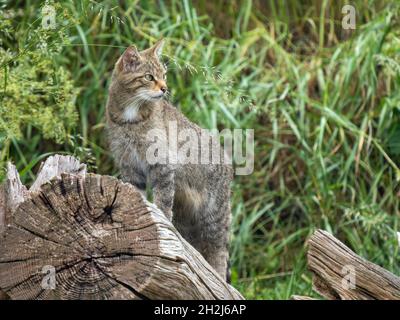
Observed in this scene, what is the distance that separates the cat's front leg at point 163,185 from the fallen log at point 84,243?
145cm

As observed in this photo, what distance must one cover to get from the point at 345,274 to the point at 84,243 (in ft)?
3.86

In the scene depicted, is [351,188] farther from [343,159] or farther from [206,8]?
[206,8]

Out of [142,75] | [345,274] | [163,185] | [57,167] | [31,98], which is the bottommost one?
[345,274]

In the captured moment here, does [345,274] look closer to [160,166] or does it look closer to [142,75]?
[160,166]

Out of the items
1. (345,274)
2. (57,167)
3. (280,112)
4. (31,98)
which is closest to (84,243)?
(57,167)

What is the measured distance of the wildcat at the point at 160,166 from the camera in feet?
15.3

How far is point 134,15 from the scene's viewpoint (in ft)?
23.4

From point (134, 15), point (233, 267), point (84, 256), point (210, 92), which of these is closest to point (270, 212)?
point (233, 267)

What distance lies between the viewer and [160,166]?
4672 mm

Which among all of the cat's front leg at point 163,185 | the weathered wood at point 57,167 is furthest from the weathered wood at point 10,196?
the cat's front leg at point 163,185

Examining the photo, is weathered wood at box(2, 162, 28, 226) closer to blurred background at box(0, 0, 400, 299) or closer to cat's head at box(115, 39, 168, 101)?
cat's head at box(115, 39, 168, 101)

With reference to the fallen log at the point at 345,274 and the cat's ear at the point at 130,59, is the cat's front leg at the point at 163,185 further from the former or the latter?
the fallen log at the point at 345,274

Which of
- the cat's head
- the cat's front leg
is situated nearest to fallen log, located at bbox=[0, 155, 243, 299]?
the cat's front leg

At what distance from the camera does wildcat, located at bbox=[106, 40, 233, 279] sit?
4648 millimetres
